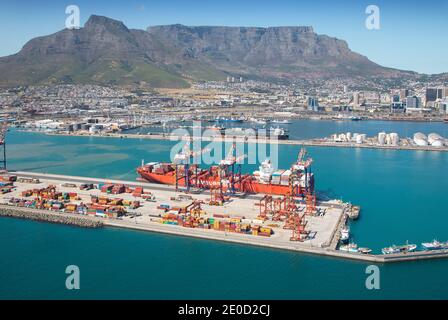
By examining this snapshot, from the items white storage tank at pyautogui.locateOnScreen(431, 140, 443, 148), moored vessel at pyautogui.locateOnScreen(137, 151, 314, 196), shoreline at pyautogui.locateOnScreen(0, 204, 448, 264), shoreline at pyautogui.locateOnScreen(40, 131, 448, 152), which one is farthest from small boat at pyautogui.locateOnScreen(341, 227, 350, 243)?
white storage tank at pyautogui.locateOnScreen(431, 140, 443, 148)

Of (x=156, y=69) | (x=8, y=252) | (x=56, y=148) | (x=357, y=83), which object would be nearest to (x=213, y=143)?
(x=56, y=148)

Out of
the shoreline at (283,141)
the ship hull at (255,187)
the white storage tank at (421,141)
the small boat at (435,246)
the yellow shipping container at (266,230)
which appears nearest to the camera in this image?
the small boat at (435,246)

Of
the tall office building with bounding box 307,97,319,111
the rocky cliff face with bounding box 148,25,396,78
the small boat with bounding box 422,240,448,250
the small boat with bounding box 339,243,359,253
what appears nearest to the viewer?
the small boat with bounding box 339,243,359,253

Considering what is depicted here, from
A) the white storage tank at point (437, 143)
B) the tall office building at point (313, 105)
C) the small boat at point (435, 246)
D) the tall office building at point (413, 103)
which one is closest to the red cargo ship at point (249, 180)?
the small boat at point (435, 246)

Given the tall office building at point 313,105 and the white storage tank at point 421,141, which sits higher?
the tall office building at point 313,105

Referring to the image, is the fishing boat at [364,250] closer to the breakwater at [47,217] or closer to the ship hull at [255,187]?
the ship hull at [255,187]

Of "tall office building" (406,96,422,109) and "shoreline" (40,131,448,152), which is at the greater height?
"tall office building" (406,96,422,109)

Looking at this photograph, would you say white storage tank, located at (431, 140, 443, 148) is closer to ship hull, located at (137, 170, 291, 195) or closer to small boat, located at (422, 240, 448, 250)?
ship hull, located at (137, 170, 291, 195)

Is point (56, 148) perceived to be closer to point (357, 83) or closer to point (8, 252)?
point (8, 252)
